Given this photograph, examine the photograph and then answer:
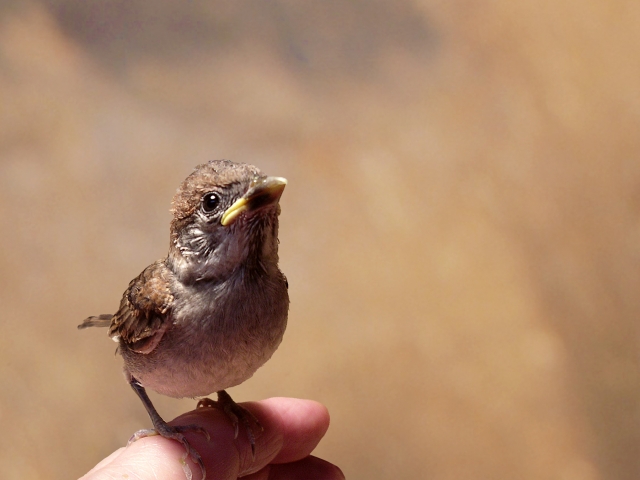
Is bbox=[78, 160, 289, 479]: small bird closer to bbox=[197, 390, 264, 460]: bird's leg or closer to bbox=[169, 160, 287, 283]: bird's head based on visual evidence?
bbox=[169, 160, 287, 283]: bird's head

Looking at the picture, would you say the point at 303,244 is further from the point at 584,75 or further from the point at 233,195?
the point at 584,75

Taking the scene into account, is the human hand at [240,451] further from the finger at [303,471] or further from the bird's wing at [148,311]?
the bird's wing at [148,311]

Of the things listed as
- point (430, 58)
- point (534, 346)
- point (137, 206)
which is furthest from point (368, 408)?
point (430, 58)

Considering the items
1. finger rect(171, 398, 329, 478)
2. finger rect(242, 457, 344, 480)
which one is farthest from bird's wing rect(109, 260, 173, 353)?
finger rect(242, 457, 344, 480)

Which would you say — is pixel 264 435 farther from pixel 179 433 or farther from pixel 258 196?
pixel 258 196

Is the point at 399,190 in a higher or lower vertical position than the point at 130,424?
higher

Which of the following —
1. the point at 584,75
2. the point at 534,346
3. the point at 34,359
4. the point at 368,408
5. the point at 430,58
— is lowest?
the point at 34,359
